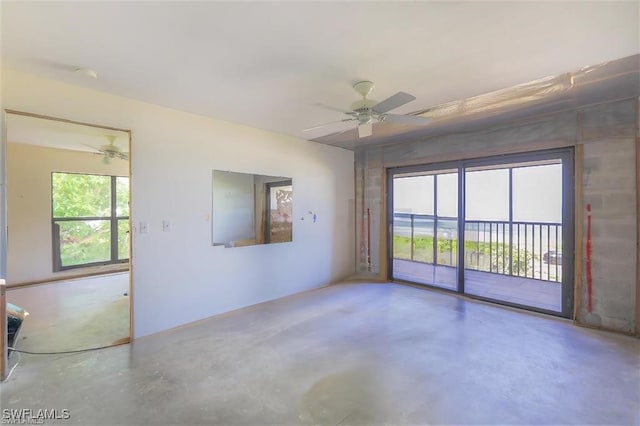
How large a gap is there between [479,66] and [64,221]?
6903 millimetres

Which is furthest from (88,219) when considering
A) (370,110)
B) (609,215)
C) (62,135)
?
(609,215)

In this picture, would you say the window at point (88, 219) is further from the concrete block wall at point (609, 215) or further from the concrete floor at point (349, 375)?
the concrete block wall at point (609, 215)

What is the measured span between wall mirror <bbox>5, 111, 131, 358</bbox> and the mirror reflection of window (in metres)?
Answer: 1.88

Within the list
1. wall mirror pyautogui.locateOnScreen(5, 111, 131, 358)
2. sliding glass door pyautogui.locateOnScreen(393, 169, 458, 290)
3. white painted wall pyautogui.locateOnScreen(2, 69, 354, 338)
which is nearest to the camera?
white painted wall pyautogui.locateOnScreen(2, 69, 354, 338)

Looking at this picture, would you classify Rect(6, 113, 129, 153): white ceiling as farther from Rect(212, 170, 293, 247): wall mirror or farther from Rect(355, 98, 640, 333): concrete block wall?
Rect(355, 98, 640, 333): concrete block wall

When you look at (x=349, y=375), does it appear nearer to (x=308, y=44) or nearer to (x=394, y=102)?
(x=394, y=102)

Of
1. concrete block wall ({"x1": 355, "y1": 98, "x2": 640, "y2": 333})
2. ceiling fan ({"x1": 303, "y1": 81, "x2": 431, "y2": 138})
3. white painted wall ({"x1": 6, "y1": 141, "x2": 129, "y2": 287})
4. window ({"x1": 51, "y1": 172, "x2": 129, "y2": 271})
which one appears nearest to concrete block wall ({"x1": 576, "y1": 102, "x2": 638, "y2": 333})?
concrete block wall ({"x1": 355, "y1": 98, "x2": 640, "y2": 333})

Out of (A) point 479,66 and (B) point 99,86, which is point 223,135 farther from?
(A) point 479,66

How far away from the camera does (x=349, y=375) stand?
2.49 meters

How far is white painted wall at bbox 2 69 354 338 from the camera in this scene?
296cm

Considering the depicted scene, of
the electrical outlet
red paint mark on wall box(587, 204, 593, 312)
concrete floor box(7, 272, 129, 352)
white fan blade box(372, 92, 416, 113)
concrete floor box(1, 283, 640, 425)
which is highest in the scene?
white fan blade box(372, 92, 416, 113)

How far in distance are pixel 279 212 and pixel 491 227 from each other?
3.87m

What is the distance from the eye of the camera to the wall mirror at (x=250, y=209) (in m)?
3.91

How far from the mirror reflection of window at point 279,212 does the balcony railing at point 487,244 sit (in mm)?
2197
